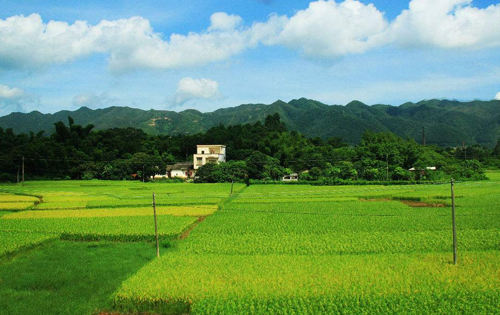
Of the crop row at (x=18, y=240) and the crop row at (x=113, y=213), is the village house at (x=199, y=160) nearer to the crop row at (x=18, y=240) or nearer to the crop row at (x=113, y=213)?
the crop row at (x=113, y=213)

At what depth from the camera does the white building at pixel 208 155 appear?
68244mm

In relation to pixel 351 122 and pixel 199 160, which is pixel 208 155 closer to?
pixel 199 160

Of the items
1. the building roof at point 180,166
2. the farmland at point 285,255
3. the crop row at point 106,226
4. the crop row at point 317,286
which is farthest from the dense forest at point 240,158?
the crop row at point 317,286

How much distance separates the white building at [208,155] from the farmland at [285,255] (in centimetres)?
3966

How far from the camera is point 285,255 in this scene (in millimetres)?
13930

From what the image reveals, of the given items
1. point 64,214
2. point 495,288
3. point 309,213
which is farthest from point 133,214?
point 495,288

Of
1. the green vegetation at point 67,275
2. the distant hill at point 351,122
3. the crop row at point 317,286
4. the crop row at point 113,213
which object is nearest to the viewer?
the crop row at point 317,286

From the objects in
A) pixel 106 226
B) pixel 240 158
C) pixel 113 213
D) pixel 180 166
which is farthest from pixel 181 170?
pixel 106 226

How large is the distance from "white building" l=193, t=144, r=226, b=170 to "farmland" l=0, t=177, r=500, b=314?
39662 millimetres

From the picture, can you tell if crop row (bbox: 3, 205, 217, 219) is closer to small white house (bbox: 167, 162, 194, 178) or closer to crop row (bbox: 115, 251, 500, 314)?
crop row (bbox: 115, 251, 500, 314)

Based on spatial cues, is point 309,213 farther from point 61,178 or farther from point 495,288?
point 61,178

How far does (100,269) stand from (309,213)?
47.1ft

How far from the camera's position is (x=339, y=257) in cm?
1345

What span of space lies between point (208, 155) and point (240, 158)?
5608 mm
